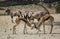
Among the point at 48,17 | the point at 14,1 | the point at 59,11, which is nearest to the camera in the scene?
the point at 48,17

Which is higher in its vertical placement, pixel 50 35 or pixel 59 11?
pixel 50 35

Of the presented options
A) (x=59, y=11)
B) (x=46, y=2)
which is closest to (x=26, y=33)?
(x=59, y=11)

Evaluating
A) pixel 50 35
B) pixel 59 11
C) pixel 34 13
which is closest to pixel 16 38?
pixel 50 35

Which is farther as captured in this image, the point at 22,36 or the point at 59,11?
the point at 59,11

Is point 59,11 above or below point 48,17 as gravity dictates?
below

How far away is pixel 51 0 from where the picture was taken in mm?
31281

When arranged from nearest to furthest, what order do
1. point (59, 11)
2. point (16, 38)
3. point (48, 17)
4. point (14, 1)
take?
point (16, 38) → point (48, 17) → point (59, 11) → point (14, 1)

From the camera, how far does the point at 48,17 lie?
11609 mm

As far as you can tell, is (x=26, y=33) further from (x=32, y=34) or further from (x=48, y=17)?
(x=48, y=17)

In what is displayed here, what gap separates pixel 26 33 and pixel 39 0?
2021 cm

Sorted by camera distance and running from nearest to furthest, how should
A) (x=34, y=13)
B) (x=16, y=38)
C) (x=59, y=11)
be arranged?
(x=16, y=38) → (x=34, y=13) → (x=59, y=11)

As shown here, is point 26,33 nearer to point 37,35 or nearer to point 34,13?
point 37,35

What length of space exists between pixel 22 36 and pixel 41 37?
0.78m

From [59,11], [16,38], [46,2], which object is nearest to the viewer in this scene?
[16,38]
